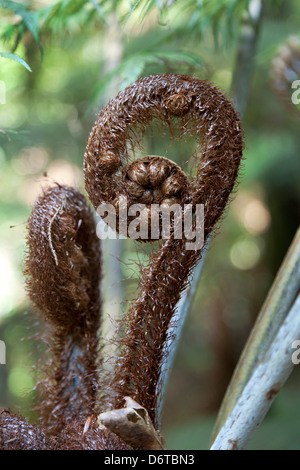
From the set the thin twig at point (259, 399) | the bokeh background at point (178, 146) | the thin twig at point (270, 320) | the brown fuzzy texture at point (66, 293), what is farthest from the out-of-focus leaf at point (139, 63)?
the thin twig at point (259, 399)

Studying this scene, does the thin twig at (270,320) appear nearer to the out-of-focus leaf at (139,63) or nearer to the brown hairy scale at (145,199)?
the brown hairy scale at (145,199)

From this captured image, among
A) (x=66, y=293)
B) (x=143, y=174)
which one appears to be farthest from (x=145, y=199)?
(x=66, y=293)

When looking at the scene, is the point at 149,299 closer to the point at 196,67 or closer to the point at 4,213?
the point at 196,67

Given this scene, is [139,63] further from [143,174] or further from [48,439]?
[48,439]

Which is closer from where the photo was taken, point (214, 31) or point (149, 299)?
point (149, 299)
